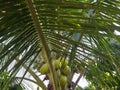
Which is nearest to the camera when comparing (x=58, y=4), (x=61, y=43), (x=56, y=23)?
(x=58, y=4)

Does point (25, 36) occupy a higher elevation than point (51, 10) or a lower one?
lower

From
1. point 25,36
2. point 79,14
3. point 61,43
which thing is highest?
point 79,14

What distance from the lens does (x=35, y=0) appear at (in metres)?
0.90

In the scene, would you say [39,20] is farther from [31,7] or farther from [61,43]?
[61,43]

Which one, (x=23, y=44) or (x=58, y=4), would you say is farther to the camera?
(x=23, y=44)

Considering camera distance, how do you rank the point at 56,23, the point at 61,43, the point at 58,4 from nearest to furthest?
1. the point at 58,4
2. the point at 56,23
3. the point at 61,43

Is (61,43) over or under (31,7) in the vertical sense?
under

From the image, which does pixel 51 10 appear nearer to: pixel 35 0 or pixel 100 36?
pixel 35 0

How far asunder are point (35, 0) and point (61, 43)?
0.32m

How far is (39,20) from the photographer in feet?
3.23

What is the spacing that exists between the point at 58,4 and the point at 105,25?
159 millimetres

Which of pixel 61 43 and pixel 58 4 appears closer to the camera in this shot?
pixel 58 4


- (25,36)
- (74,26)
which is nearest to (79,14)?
(74,26)


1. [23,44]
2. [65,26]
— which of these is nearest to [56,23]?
[65,26]
